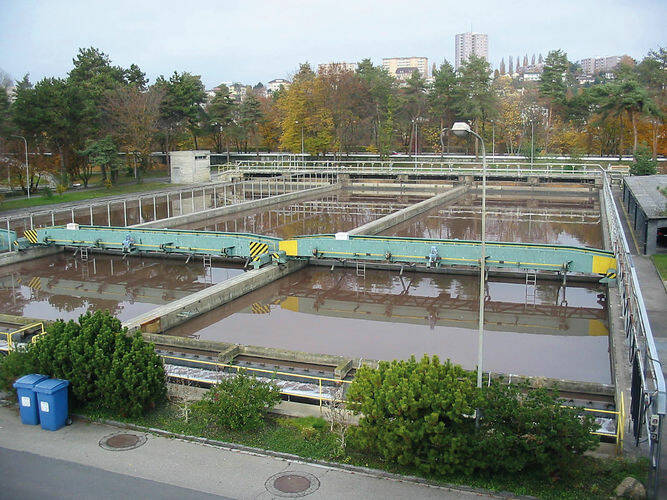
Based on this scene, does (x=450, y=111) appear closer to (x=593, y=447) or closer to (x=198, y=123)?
(x=198, y=123)

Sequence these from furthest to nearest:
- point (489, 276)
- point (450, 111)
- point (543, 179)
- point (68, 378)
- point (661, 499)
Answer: point (450, 111) → point (543, 179) → point (489, 276) → point (68, 378) → point (661, 499)

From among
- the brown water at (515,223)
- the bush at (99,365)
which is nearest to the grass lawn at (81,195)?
the brown water at (515,223)

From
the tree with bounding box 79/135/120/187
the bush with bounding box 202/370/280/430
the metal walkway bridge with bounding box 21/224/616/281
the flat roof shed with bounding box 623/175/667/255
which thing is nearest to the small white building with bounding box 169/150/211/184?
the tree with bounding box 79/135/120/187

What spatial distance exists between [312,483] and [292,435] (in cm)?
155

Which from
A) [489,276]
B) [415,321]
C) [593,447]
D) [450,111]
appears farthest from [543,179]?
[593,447]

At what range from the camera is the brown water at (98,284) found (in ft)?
72.5

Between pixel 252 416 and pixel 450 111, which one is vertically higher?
pixel 450 111

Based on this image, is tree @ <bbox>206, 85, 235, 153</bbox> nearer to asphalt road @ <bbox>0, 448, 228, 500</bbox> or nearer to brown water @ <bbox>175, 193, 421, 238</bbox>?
brown water @ <bbox>175, 193, 421, 238</bbox>

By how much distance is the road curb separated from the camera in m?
9.91

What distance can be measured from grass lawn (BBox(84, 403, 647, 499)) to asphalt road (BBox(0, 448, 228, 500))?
5.59ft

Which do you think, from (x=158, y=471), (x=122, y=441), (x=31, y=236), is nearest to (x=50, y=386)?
(x=122, y=441)

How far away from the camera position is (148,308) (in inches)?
857

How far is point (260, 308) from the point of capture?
22.0 m

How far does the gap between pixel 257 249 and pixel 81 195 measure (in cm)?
3130
